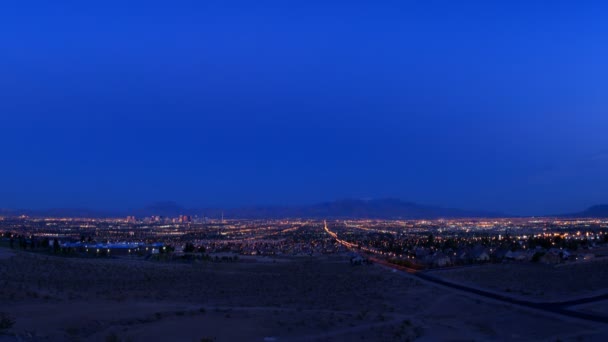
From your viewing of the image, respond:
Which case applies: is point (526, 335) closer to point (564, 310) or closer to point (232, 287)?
point (564, 310)

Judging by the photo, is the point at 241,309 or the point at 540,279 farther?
the point at 540,279

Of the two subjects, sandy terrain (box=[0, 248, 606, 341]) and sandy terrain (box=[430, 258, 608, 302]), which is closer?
sandy terrain (box=[0, 248, 606, 341])

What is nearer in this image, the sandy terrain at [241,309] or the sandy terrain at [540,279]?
the sandy terrain at [241,309]

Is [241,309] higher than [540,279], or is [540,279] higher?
[241,309]
